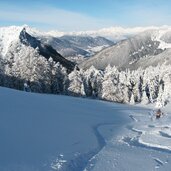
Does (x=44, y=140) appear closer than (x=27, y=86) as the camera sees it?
Yes

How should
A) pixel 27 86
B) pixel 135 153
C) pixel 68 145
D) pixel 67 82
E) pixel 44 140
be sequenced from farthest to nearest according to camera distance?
pixel 67 82, pixel 27 86, pixel 135 153, pixel 68 145, pixel 44 140

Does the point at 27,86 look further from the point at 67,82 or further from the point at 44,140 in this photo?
the point at 44,140

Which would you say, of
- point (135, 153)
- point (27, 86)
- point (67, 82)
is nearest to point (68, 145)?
point (135, 153)

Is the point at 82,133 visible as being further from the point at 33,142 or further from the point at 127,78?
the point at 127,78

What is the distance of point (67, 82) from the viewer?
88875mm

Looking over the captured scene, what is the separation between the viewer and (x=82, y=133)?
21.0 metres

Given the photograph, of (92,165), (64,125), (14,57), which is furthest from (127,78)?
(92,165)

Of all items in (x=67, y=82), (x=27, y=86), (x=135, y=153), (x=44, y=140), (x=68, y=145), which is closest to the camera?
(x=44, y=140)

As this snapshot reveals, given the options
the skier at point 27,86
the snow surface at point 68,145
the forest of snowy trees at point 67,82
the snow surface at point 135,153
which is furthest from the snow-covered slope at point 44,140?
the forest of snowy trees at point 67,82

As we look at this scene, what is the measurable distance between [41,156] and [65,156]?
3.62 feet

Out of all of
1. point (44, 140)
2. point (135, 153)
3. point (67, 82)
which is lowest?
point (135, 153)

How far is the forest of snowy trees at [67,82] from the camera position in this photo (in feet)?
253

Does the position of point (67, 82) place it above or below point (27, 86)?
above

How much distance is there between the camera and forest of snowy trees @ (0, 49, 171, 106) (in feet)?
253
